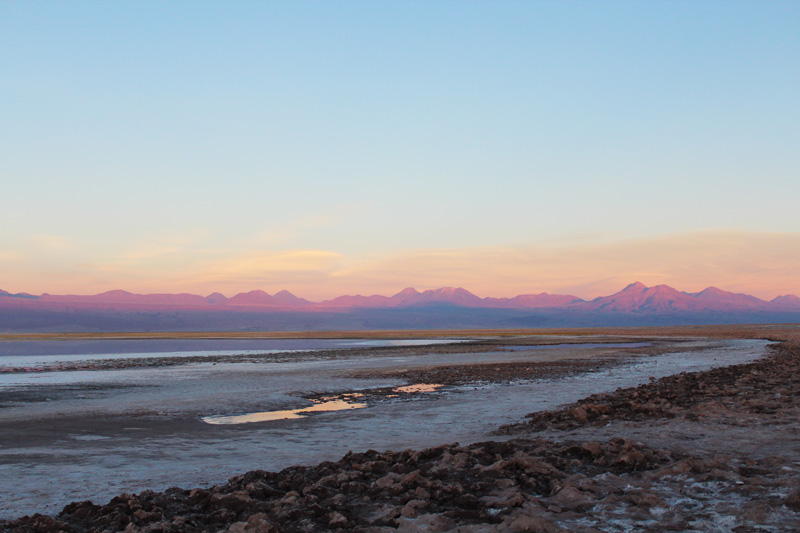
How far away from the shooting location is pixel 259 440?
1283cm

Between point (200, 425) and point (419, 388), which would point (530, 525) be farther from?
point (419, 388)

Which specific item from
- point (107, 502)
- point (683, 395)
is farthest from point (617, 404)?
point (107, 502)

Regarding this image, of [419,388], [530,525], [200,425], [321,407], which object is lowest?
[419,388]

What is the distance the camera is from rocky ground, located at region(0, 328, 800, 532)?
6406 mm

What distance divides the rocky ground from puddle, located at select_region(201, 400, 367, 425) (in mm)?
6827

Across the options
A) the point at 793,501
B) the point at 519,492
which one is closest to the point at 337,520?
the point at 519,492

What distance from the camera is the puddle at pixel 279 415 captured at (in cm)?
1600

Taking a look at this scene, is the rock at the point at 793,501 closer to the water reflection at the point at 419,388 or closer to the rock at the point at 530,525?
the rock at the point at 530,525

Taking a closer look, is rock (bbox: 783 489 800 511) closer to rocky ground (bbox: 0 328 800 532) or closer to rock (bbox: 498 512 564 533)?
rocky ground (bbox: 0 328 800 532)

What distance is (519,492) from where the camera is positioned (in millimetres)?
7340

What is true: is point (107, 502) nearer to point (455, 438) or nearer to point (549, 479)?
point (549, 479)

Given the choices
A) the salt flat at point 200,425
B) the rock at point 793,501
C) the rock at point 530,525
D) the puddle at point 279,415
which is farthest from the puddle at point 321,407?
the rock at point 793,501

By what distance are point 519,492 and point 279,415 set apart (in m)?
11.0

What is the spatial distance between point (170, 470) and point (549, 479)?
6359 millimetres
